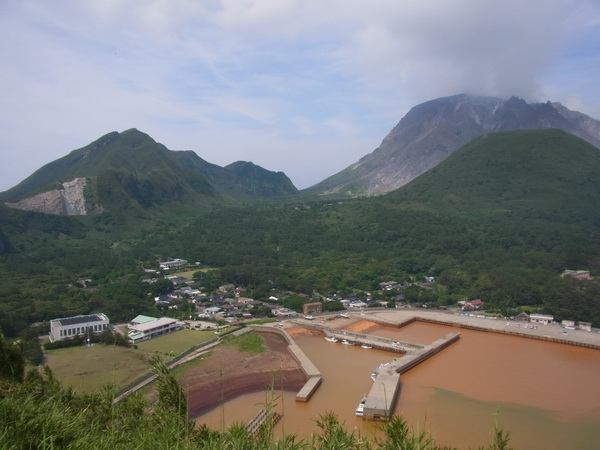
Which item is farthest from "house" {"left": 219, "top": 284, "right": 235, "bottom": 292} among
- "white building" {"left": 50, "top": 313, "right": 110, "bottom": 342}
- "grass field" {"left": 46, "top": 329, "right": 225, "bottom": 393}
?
"white building" {"left": 50, "top": 313, "right": 110, "bottom": 342}

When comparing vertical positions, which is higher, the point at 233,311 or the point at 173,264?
the point at 173,264

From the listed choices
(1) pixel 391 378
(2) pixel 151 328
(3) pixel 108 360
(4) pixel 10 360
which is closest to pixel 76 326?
(2) pixel 151 328

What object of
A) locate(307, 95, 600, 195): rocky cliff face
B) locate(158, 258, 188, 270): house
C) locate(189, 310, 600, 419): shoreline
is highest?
locate(307, 95, 600, 195): rocky cliff face

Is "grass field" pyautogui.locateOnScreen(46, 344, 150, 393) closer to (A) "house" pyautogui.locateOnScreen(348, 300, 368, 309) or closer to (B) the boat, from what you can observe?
(B) the boat

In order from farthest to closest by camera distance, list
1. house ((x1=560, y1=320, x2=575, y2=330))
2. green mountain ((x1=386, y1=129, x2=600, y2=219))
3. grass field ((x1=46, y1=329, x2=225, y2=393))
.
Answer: green mountain ((x1=386, y1=129, x2=600, y2=219)), house ((x1=560, y1=320, x2=575, y2=330)), grass field ((x1=46, y1=329, x2=225, y2=393))

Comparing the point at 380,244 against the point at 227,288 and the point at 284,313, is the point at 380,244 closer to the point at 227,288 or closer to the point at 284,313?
the point at 227,288

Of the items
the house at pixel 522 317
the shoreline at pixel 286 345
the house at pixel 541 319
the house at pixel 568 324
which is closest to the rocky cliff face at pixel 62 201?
the shoreline at pixel 286 345

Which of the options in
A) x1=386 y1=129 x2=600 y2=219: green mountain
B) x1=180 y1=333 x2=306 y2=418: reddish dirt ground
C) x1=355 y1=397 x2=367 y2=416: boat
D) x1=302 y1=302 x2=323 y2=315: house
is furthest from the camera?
x1=386 y1=129 x2=600 y2=219: green mountain

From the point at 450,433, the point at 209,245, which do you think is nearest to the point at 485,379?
the point at 450,433
